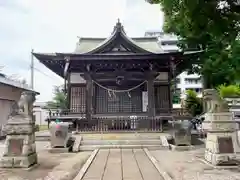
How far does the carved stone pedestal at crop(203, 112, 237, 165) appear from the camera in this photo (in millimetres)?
7781

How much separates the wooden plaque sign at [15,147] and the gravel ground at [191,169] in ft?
13.5

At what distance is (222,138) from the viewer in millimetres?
7977

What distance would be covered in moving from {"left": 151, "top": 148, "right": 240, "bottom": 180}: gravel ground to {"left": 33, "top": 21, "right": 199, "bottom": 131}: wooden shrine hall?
6.65 metres

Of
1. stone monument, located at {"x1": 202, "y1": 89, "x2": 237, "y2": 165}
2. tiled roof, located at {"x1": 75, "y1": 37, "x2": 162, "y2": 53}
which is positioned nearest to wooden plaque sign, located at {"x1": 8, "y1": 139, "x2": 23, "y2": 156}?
stone monument, located at {"x1": 202, "y1": 89, "x2": 237, "y2": 165}

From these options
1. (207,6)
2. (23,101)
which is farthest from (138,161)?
(207,6)

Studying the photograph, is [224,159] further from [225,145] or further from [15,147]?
[15,147]

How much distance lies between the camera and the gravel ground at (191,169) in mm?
6613

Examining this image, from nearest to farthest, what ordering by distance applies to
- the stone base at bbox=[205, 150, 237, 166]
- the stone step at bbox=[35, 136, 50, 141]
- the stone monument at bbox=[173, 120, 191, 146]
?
the stone base at bbox=[205, 150, 237, 166], the stone monument at bbox=[173, 120, 191, 146], the stone step at bbox=[35, 136, 50, 141]

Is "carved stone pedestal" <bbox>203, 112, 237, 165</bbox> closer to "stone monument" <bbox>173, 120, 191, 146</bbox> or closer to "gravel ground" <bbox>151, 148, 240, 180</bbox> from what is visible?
"gravel ground" <bbox>151, 148, 240, 180</bbox>

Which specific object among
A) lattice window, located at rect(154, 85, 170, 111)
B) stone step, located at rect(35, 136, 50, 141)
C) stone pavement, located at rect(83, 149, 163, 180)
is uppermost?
lattice window, located at rect(154, 85, 170, 111)

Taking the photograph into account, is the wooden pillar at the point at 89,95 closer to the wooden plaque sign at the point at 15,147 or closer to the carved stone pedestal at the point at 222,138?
the wooden plaque sign at the point at 15,147

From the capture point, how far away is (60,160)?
9.31 meters

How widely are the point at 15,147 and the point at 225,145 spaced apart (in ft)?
19.8

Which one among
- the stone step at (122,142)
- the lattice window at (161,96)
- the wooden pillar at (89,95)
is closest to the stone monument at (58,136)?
the stone step at (122,142)
